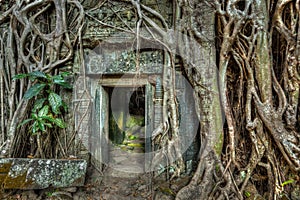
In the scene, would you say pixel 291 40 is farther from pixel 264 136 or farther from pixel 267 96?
pixel 264 136

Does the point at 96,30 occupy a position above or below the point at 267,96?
above

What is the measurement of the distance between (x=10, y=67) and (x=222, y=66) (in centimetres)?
286

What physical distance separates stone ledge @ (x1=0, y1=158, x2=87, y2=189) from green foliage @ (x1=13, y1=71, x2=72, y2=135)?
1.38ft

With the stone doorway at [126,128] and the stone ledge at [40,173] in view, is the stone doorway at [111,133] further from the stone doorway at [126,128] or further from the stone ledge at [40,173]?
the stone ledge at [40,173]

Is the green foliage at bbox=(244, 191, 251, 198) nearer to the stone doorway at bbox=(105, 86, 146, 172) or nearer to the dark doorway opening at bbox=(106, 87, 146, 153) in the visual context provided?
the stone doorway at bbox=(105, 86, 146, 172)

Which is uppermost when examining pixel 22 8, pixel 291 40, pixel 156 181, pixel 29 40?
pixel 22 8

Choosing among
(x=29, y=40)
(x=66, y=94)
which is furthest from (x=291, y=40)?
(x=29, y=40)

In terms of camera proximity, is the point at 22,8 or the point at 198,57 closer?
the point at 198,57

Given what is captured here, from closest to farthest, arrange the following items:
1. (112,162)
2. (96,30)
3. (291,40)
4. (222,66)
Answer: (291,40), (222,66), (96,30), (112,162)

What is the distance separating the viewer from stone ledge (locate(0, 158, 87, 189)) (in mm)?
2268

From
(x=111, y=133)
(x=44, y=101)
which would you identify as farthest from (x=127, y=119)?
(x=44, y=101)

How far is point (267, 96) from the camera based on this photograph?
2434 mm

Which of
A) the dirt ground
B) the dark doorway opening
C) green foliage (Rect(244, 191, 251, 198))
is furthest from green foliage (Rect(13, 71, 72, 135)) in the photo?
green foliage (Rect(244, 191, 251, 198))

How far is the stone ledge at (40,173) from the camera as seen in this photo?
227cm
